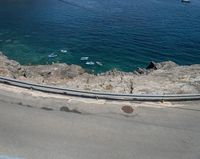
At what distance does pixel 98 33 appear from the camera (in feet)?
170

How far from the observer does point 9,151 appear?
1252cm

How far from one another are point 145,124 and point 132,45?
32880 millimetres

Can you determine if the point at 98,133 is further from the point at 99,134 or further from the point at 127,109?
the point at 127,109

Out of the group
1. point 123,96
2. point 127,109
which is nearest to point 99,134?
point 127,109

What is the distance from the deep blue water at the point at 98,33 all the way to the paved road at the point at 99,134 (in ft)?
79.4

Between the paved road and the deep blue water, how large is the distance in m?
24.2

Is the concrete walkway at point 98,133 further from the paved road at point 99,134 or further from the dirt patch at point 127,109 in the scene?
the dirt patch at point 127,109

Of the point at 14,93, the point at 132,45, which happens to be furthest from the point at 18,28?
the point at 14,93

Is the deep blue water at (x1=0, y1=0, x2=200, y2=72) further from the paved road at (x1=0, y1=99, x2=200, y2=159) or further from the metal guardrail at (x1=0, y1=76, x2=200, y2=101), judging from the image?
the paved road at (x1=0, y1=99, x2=200, y2=159)

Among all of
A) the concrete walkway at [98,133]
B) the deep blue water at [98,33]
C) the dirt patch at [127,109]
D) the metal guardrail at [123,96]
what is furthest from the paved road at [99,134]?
the deep blue water at [98,33]

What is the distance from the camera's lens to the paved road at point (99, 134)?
41.9 feet

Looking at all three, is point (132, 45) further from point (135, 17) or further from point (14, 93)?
point (14, 93)

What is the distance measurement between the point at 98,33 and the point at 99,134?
128 ft

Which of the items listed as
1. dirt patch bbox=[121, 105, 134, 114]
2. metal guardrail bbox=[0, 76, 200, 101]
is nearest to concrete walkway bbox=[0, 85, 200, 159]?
dirt patch bbox=[121, 105, 134, 114]
